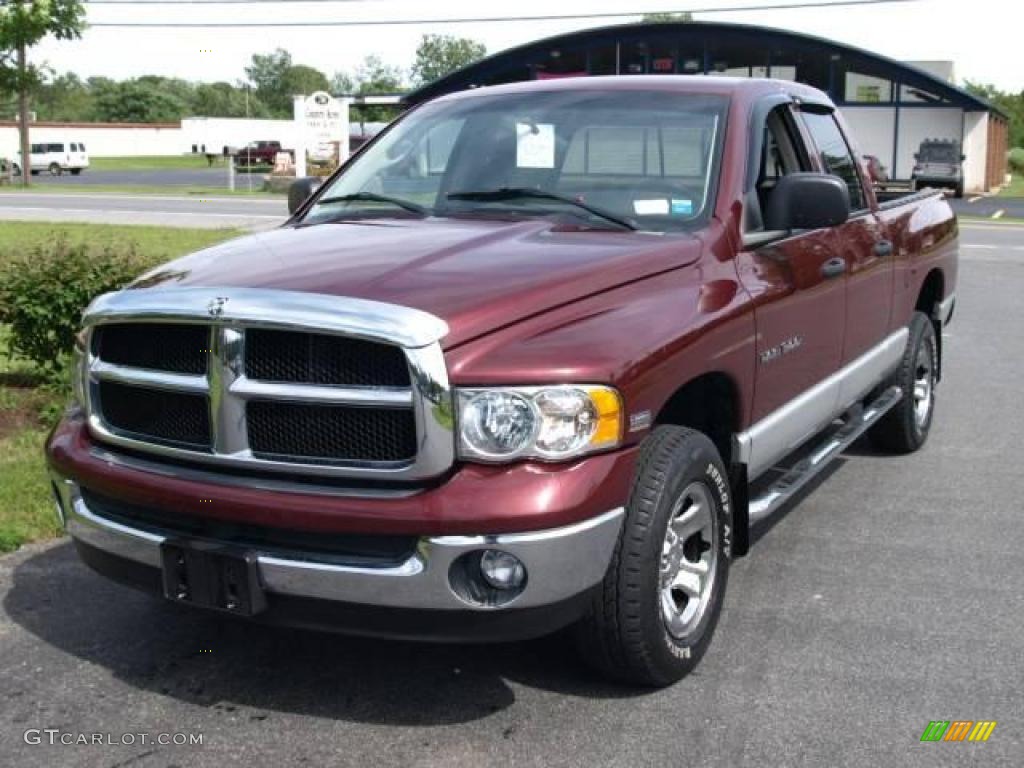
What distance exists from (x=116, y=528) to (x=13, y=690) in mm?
729

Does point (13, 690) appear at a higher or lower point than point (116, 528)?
lower

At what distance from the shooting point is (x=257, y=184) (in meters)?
47.4

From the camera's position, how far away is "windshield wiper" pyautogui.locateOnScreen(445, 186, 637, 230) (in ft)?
14.1

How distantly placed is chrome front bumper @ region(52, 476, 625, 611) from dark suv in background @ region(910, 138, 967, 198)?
41181 millimetres

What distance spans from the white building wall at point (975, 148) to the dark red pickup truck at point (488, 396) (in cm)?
4549

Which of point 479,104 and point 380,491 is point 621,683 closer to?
point 380,491

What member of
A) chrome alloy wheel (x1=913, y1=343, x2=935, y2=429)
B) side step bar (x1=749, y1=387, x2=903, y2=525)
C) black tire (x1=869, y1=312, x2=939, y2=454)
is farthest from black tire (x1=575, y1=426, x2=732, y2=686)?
chrome alloy wheel (x1=913, y1=343, x2=935, y2=429)

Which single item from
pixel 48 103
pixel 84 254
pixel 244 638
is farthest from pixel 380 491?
pixel 48 103

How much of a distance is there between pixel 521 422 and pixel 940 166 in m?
42.6

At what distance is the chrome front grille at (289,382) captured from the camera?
3152mm

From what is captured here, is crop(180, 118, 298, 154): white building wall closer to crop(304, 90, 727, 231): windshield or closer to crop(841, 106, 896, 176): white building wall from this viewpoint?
crop(841, 106, 896, 176): white building wall

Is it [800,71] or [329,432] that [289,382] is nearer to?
[329,432]

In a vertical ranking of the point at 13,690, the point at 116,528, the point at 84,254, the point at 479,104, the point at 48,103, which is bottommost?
the point at 13,690

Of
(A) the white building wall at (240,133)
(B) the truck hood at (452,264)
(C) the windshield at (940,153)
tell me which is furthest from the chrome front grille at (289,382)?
(A) the white building wall at (240,133)
